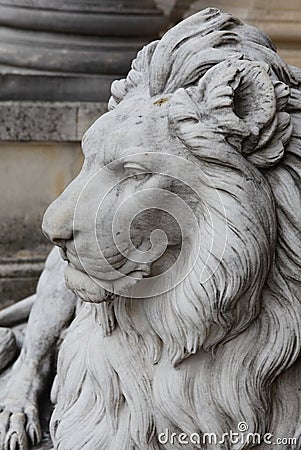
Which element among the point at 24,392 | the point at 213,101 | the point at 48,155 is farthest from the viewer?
the point at 48,155

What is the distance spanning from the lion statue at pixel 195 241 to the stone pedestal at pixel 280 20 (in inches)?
121

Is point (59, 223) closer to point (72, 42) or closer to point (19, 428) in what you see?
point (19, 428)

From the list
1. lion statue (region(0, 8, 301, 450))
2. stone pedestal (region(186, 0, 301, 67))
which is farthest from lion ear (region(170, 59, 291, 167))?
stone pedestal (region(186, 0, 301, 67))

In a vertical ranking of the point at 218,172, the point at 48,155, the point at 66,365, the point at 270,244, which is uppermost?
the point at 218,172

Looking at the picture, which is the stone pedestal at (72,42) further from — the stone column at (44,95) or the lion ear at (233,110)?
the lion ear at (233,110)

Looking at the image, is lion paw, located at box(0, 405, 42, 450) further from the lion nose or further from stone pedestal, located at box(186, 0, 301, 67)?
stone pedestal, located at box(186, 0, 301, 67)

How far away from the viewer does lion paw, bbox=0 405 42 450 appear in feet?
7.92

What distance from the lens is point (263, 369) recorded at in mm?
1957

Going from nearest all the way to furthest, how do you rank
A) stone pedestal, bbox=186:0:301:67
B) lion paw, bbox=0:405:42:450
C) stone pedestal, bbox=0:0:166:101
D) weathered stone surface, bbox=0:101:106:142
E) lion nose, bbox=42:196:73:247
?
lion nose, bbox=42:196:73:247 → lion paw, bbox=0:405:42:450 → weathered stone surface, bbox=0:101:106:142 → stone pedestal, bbox=0:0:166:101 → stone pedestal, bbox=186:0:301:67

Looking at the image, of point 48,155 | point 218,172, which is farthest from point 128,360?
point 48,155

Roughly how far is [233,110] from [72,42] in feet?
10.5

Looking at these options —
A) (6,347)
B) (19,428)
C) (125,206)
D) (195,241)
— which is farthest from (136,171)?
(6,347)

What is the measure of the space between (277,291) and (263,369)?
6.5 inches

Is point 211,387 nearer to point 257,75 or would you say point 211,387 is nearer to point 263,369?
point 263,369
